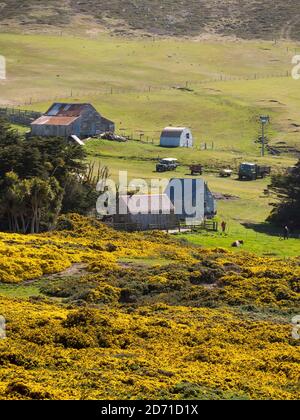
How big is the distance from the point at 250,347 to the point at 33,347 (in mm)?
8566

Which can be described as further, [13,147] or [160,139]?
[160,139]

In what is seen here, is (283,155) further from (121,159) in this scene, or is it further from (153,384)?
(153,384)

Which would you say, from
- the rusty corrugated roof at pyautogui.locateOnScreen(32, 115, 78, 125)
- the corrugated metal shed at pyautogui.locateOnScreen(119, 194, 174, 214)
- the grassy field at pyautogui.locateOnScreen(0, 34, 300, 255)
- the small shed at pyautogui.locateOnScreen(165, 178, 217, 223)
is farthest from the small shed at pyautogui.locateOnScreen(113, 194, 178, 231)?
the rusty corrugated roof at pyautogui.locateOnScreen(32, 115, 78, 125)

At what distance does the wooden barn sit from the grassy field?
12.2 feet

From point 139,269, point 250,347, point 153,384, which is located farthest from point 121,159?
point 153,384

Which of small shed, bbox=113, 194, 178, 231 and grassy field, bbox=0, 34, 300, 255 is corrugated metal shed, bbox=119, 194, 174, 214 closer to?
small shed, bbox=113, 194, 178, 231

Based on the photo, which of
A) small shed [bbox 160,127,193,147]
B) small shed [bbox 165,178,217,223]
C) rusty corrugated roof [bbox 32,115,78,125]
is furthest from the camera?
small shed [bbox 160,127,193,147]

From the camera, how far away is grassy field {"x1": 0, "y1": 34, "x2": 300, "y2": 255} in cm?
9482

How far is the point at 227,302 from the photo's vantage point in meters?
48.2

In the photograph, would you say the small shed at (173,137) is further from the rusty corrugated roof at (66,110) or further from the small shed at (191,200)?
the small shed at (191,200)

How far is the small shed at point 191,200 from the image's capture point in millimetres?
76812

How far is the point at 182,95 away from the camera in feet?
465

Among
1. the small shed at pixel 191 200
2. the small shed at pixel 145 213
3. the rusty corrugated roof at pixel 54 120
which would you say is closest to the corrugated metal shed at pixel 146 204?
the small shed at pixel 145 213

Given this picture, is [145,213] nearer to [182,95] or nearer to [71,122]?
[71,122]
